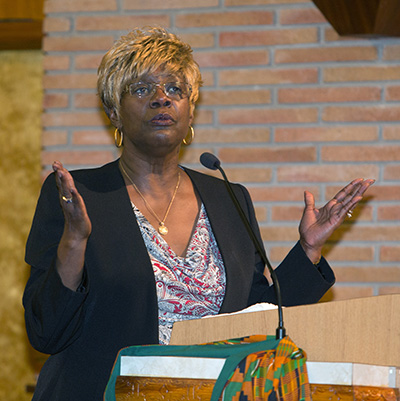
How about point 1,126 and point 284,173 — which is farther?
point 1,126

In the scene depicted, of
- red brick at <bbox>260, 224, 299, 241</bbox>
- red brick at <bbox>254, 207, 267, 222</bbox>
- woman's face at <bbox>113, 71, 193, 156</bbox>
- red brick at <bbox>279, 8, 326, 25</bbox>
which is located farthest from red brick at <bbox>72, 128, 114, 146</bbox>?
woman's face at <bbox>113, 71, 193, 156</bbox>

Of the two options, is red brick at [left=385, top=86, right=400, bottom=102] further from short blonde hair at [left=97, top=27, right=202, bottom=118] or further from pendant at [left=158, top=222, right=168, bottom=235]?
pendant at [left=158, top=222, right=168, bottom=235]

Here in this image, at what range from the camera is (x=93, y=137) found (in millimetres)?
3664

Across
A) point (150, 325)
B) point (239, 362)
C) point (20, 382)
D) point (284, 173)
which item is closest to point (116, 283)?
point (150, 325)

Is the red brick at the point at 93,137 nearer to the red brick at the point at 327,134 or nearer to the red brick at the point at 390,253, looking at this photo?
the red brick at the point at 327,134

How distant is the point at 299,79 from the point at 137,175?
1435 millimetres

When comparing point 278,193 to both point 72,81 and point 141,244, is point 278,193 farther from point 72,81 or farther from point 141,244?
point 141,244

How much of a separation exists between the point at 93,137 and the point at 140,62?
1444 mm

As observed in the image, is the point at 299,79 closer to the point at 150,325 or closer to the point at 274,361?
the point at 150,325

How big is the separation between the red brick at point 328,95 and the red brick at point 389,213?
53 cm

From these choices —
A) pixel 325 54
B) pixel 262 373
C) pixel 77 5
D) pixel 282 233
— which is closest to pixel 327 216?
pixel 262 373

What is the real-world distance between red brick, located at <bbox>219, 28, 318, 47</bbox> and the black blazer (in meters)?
1.58

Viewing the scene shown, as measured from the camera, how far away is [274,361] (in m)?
1.33

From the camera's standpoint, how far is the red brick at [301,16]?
3.53m
